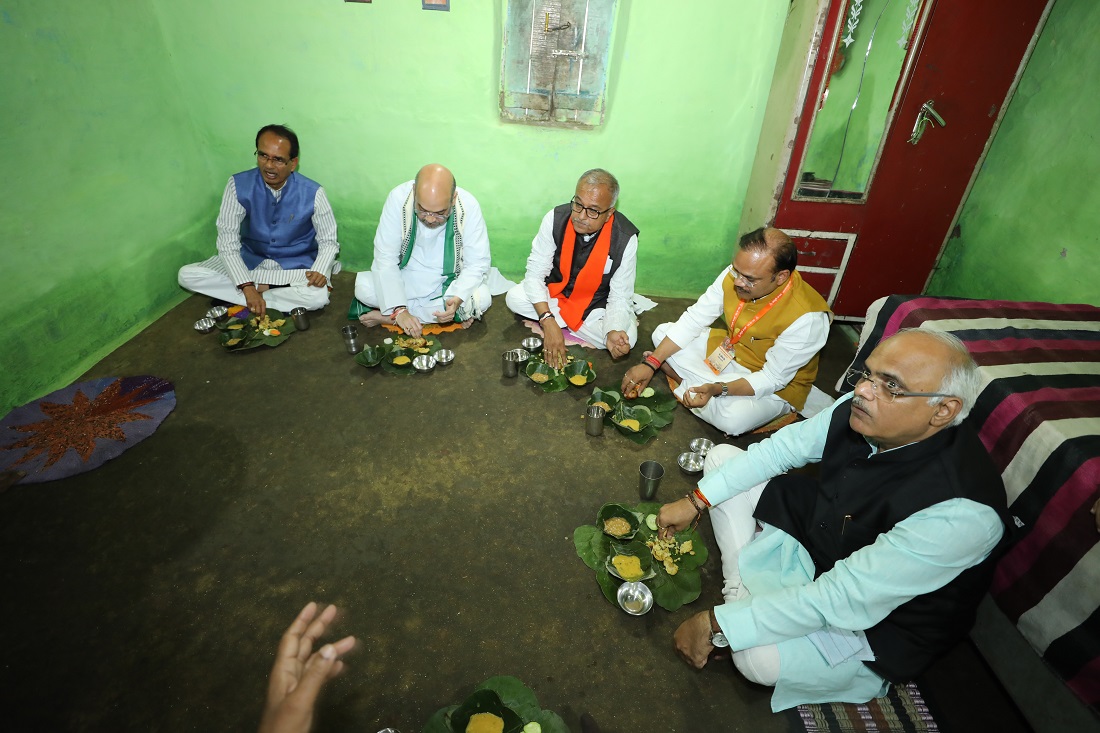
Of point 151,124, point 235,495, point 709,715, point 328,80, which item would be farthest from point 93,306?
point 709,715

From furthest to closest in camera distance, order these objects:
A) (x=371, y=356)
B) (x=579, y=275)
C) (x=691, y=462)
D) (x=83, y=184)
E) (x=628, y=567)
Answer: (x=579, y=275)
(x=371, y=356)
(x=83, y=184)
(x=691, y=462)
(x=628, y=567)

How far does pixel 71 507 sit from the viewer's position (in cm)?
259

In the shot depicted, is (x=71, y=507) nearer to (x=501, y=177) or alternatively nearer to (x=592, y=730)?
(x=592, y=730)

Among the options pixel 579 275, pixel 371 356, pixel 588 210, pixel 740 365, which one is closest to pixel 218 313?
pixel 371 356

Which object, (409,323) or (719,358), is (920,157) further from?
(409,323)

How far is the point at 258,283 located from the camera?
13.5ft

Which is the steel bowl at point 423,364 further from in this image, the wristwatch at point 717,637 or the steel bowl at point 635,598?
the wristwatch at point 717,637

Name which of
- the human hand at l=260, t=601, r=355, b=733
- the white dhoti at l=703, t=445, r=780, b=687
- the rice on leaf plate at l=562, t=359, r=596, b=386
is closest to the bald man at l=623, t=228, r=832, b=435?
the rice on leaf plate at l=562, t=359, r=596, b=386

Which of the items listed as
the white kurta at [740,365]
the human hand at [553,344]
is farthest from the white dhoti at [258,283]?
the white kurta at [740,365]

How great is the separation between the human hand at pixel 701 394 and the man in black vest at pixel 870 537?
0.89 m

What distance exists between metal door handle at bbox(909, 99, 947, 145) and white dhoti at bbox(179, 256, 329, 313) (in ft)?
14.1

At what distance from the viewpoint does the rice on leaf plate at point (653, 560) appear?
2301mm

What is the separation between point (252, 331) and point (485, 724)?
309 cm

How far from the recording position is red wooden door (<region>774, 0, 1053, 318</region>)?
3262 mm
